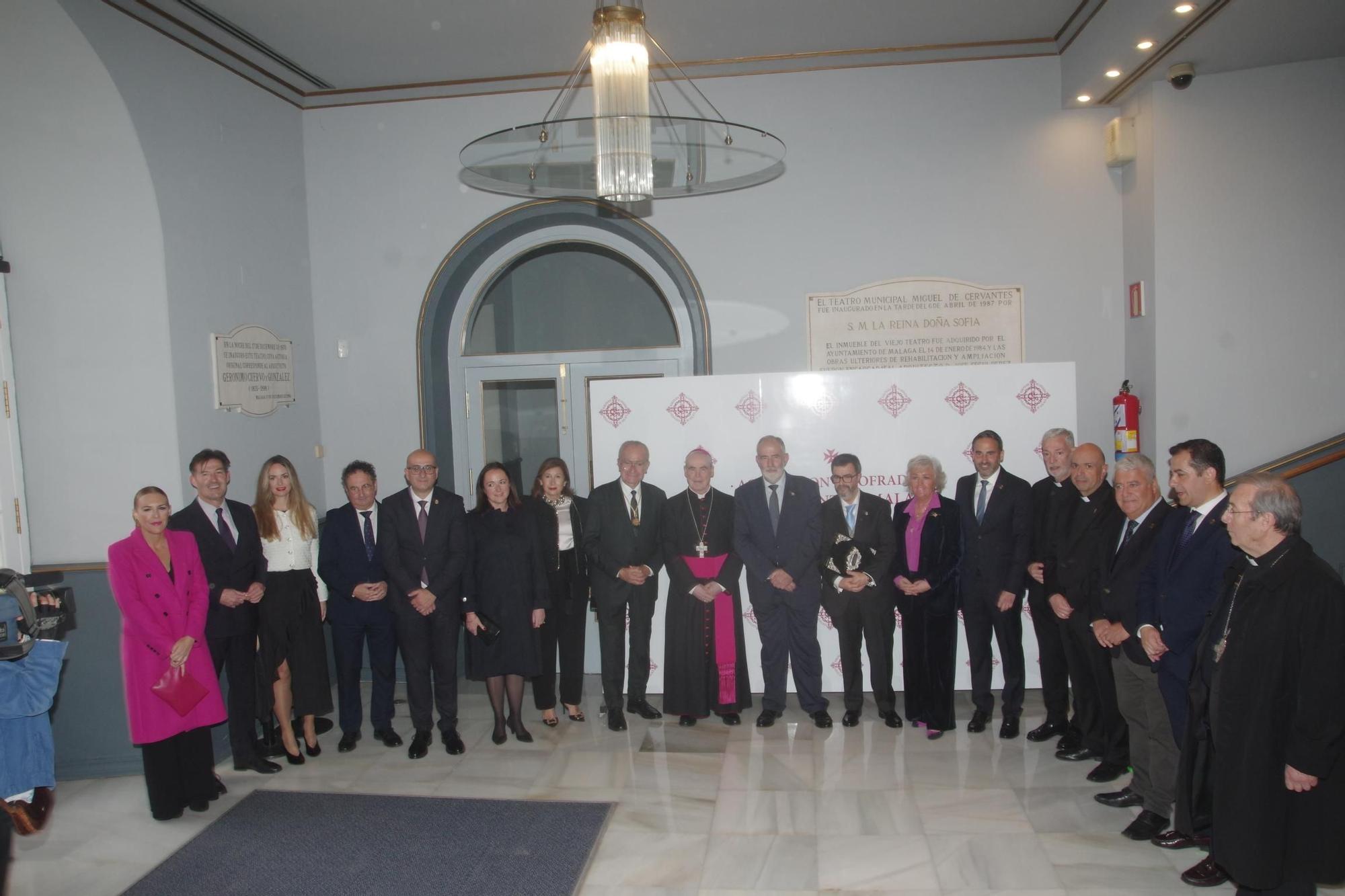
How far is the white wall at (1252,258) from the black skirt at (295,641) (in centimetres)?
461

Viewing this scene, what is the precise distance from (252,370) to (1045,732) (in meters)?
4.71

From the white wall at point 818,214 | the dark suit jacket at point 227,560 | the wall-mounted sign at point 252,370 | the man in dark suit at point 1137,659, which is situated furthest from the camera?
the white wall at point 818,214

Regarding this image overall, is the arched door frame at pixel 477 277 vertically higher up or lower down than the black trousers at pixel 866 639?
higher up

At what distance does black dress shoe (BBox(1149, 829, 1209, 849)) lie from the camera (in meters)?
3.42

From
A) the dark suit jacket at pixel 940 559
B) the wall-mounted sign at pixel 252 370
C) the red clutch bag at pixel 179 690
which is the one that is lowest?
the red clutch bag at pixel 179 690

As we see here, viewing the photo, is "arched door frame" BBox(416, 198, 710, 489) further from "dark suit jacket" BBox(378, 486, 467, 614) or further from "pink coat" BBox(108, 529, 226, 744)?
"pink coat" BBox(108, 529, 226, 744)

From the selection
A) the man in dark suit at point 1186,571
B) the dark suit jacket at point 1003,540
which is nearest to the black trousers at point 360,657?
the dark suit jacket at point 1003,540

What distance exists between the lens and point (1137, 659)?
3.60 m

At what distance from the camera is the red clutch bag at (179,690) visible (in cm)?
395

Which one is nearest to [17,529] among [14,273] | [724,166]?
[14,273]

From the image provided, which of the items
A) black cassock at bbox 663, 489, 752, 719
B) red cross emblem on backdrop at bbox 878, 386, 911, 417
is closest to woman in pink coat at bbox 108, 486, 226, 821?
black cassock at bbox 663, 489, 752, 719

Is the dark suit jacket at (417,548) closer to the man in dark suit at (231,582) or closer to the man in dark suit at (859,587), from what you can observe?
the man in dark suit at (231,582)

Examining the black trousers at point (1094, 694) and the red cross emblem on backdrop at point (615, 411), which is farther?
the red cross emblem on backdrop at point (615, 411)

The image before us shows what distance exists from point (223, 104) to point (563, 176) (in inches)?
122
